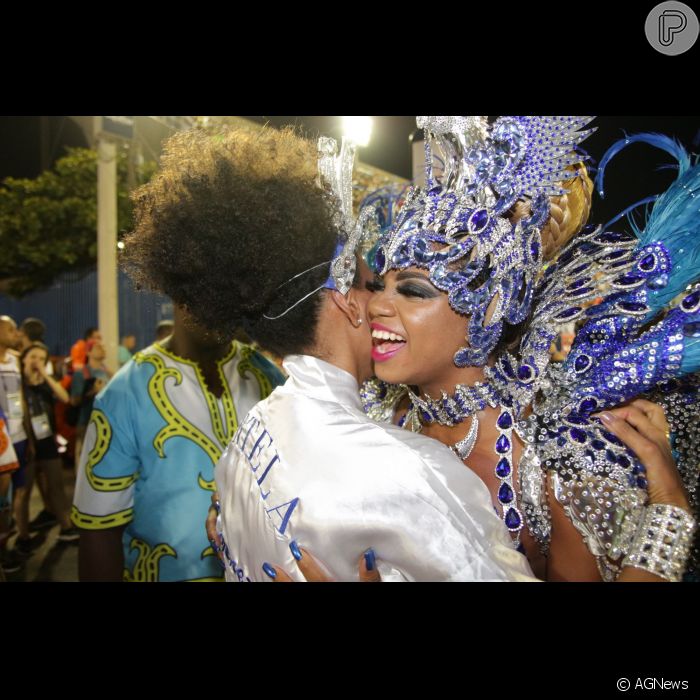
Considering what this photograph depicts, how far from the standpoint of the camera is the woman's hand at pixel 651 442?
→ 154 centimetres

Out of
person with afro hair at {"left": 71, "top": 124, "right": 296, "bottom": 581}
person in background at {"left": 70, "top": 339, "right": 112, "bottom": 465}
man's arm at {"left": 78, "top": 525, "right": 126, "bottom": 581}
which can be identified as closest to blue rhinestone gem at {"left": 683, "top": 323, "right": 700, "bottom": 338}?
person with afro hair at {"left": 71, "top": 124, "right": 296, "bottom": 581}

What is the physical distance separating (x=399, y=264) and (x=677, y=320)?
0.79 metres

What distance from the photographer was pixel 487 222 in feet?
5.78

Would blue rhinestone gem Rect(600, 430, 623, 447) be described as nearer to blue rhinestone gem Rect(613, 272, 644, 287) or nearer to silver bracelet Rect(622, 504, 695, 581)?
silver bracelet Rect(622, 504, 695, 581)

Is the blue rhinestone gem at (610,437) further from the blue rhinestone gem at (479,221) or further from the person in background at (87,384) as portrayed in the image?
the person in background at (87,384)

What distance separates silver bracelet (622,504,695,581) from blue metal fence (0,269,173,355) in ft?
32.8

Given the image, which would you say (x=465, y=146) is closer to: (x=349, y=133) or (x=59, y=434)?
(x=349, y=133)

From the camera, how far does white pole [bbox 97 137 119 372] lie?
7.72m

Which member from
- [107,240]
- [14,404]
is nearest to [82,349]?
[107,240]

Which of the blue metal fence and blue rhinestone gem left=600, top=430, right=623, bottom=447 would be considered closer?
blue rhinestone gem left=600, top=430, right=623, bottom=447

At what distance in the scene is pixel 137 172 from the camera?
9625 mm

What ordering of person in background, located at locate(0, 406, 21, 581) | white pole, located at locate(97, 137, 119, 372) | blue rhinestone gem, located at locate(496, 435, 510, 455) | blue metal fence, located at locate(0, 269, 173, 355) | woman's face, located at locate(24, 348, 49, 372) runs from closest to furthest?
blue rhinestone gem, located at locate(496, 435, 510, 455), person in background, located at locate(0, 406, 21, 581), woman's face, located at locate(24, 348, 49, 372), white pole, located at locate(97, 137, 119, 372), blue metal fence, located at locate(0, 269, 173, 355)

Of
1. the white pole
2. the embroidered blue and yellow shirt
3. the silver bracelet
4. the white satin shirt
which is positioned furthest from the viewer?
the white pole
